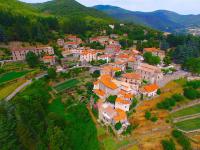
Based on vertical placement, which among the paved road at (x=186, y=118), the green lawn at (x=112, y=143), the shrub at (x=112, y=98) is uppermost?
the shrub at (x=112, y=98)

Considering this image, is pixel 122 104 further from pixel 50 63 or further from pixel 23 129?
pixel 50 63

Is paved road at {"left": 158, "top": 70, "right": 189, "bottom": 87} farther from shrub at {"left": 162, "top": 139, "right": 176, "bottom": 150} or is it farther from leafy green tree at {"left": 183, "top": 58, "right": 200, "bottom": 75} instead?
shrub at {"left": 162, "top": 139, "right": 176, "bottom": 150}

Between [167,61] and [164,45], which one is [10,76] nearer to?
[167,61]

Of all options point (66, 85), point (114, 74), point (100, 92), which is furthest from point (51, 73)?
point (114, 74)

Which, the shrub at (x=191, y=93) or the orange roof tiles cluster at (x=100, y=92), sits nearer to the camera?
the orange roof tiles cluster at (x=100, y=92)

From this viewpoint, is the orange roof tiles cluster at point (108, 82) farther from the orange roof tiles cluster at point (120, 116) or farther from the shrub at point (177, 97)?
the shrub at point (177, 97)

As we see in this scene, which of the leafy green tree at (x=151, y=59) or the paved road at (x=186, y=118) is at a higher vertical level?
the leafy green tree at (x=151, y=59)

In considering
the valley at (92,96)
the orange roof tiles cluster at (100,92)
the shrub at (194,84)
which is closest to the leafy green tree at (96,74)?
the valley at (92,96)

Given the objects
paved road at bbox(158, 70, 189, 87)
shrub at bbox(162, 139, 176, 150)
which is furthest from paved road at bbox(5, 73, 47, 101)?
shrub at bbox(162, 139, 176, 150)
